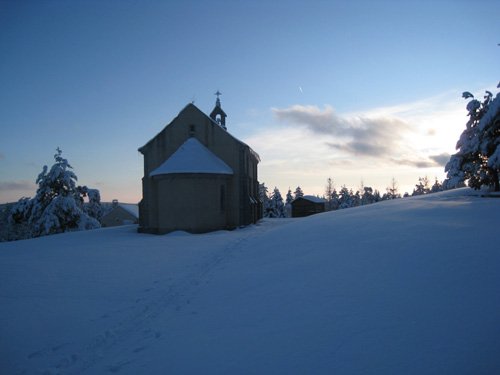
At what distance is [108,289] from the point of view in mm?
8344

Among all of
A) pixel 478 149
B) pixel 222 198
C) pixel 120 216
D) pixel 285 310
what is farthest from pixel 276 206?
pixel 285 310

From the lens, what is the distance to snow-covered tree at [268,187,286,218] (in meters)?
58.2

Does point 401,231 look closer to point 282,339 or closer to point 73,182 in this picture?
point 282,339

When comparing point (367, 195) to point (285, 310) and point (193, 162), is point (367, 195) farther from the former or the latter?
point (285, 310)

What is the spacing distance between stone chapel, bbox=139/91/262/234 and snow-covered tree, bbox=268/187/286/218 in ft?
106

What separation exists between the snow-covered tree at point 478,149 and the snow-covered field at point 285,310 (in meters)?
8.34

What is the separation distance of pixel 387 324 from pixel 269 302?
2390mm

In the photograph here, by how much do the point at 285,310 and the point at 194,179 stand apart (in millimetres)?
16633

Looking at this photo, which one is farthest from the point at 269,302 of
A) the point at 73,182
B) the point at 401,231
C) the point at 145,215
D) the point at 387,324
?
the point at 73,182

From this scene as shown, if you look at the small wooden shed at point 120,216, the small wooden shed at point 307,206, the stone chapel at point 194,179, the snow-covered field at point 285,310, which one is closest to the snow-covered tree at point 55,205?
the stone chapel at point 194,179

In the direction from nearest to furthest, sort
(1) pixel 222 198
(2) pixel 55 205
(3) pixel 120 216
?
(1) pixel 222 198, (2) pixel 55 205, (3) pixel 120 216

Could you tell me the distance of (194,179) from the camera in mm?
21656

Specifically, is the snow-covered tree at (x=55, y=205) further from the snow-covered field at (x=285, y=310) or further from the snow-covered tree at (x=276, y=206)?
the snow-covered tree at (x=276, y=206)

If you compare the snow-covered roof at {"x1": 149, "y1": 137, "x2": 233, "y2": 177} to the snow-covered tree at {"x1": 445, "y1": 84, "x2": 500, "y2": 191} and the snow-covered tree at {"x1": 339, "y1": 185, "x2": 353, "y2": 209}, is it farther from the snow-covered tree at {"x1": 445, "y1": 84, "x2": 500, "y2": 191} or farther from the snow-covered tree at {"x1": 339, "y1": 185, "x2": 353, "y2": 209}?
the snow-covered tree at {"x1": 339, "y1": 185, "x2": 353, "y2": 209}
